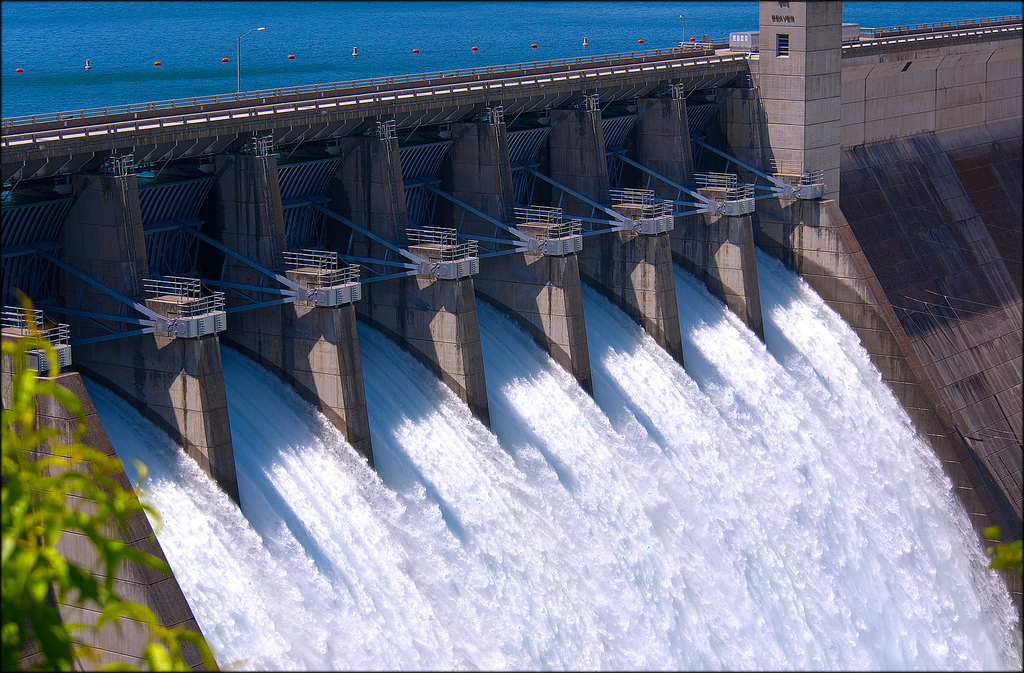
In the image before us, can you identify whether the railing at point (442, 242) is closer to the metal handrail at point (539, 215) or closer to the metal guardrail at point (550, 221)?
the metal guardrail at point (550, 221)

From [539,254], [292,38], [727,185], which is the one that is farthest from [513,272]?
[292,38]

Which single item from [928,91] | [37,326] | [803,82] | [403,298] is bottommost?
[403,298]

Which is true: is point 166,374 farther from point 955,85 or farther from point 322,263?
point 955,85

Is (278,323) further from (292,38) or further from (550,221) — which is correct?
(292,38)

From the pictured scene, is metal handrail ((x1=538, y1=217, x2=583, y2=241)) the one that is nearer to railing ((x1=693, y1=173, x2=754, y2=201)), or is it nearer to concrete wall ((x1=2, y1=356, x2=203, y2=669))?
railing ((x1=693, y1=173, x2=754, y2=201))

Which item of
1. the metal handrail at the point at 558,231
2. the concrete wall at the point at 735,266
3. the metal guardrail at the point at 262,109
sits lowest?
the concrete wall at the point at 735,266

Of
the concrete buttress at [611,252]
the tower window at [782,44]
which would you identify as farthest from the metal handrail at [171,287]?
the tower window at [782,44]
